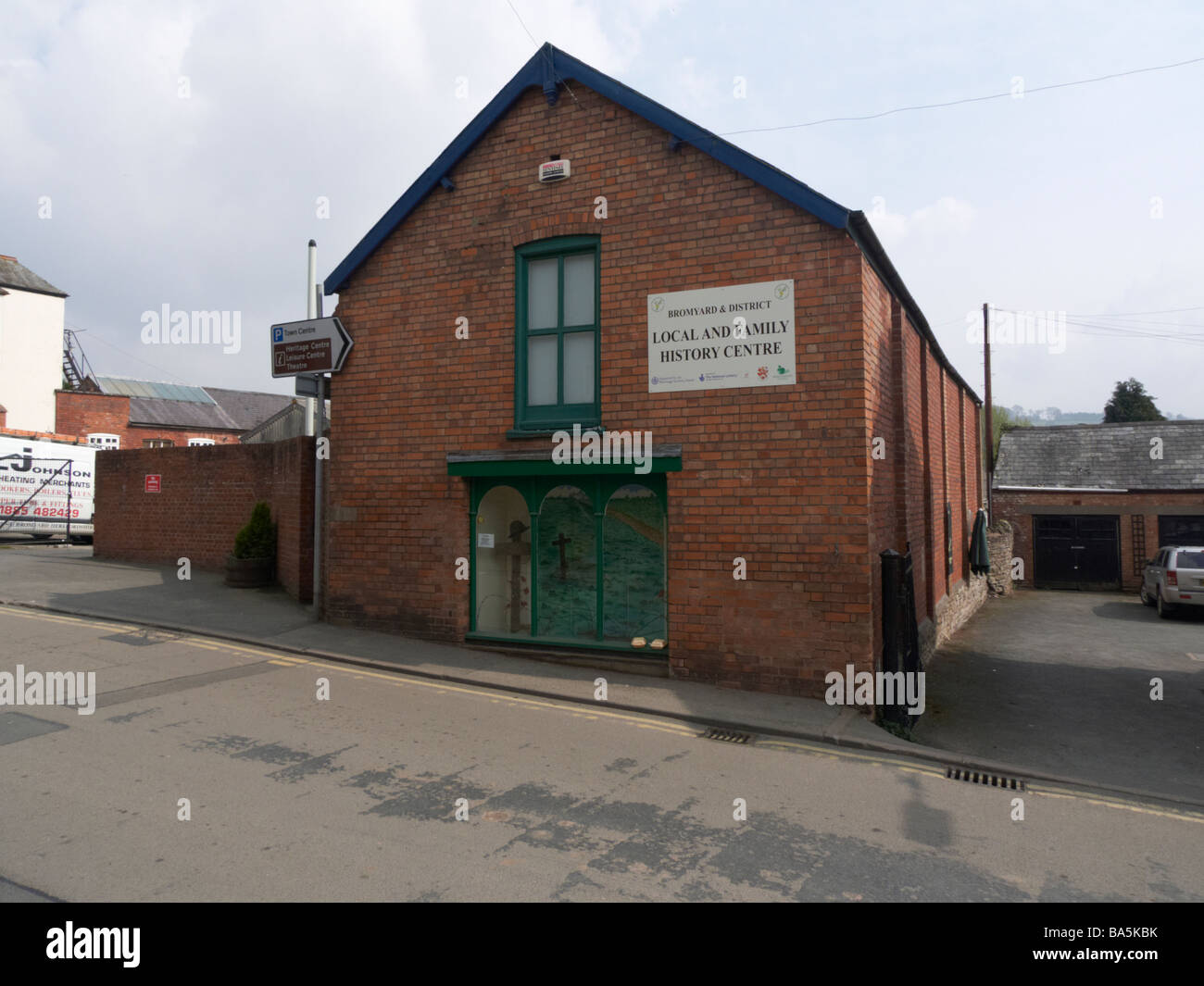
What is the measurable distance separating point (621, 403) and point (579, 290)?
Answer: 1.63m

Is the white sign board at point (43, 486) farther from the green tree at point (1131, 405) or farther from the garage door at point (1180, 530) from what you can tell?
the green tree at point (1131, 405)

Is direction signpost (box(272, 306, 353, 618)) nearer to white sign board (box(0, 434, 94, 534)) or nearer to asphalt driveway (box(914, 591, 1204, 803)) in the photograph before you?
asphalt driveway (box(914, 591, 1204, 803))

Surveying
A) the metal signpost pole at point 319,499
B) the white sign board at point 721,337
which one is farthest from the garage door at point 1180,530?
the metal signpost pole at point 319,499

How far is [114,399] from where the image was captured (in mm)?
38094

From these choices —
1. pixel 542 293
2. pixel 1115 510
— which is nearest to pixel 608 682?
pixel 542 293

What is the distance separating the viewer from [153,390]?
47750 millimetres

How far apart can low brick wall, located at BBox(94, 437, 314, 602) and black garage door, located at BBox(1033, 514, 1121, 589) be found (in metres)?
22.4

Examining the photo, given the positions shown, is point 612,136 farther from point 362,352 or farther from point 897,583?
point 897,583

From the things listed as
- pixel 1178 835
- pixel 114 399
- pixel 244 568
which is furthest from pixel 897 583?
pixel 114 399

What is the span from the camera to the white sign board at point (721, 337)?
8.55m

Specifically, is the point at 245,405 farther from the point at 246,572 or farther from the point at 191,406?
the point at 246,572

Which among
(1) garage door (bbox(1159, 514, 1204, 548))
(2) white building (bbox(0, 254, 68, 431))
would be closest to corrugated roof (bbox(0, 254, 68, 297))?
(2) white building (bbox(0, 254, 68, 431))

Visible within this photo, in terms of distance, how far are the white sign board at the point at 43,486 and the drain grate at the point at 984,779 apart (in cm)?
2347

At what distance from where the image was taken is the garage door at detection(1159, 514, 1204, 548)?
23.5m
